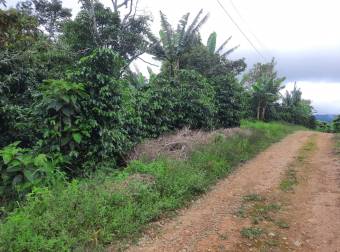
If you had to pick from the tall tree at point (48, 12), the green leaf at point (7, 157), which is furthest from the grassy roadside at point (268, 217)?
the tall tree at point (48, 12)

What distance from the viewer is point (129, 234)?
4305mm

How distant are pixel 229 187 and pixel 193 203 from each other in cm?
122

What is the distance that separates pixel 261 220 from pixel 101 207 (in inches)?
91.2

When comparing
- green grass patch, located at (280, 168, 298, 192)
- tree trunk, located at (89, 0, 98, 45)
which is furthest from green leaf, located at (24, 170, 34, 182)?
tree trunk, located at (89, 0, 98, 45)

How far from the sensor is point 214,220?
16.0 ft

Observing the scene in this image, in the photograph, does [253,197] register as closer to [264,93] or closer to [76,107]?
[76,107]

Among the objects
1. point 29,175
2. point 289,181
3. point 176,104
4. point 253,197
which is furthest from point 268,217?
point 176,104

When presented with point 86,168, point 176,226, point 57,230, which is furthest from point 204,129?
point 57,230

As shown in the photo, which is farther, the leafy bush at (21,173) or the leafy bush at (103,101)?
the leafy bush at (103,101)

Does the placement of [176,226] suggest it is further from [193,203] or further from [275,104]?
[275,104]

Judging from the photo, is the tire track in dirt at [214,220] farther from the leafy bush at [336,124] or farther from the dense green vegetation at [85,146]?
the leafy bush at [336,124]

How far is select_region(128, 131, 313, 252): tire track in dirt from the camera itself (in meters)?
4.11

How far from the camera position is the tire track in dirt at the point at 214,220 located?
4.11m

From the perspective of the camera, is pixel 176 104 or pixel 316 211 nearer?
pixel 316 211
